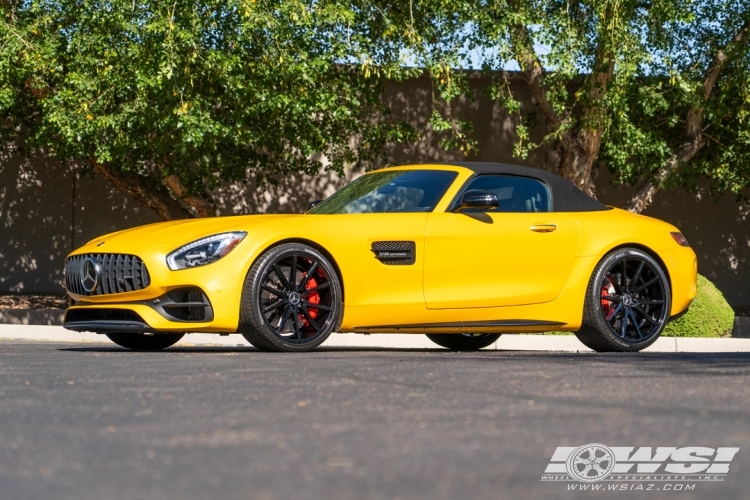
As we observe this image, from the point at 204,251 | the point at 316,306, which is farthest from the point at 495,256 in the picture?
the point at 204,251

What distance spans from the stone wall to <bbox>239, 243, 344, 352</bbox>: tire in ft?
40.3

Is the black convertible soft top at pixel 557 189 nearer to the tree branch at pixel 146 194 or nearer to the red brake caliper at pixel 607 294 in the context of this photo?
the red brake caliper at pixel 607 294

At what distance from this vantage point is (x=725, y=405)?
193 inches

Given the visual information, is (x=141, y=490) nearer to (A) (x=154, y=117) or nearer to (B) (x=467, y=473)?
(B) (x=467, y=473)

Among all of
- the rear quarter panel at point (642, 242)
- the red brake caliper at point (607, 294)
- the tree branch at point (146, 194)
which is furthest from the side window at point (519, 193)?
the tree branch at point (146, 194)

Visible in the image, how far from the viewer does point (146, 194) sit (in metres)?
19.2

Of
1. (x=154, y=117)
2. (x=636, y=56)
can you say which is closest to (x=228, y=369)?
(x=154, y=117)

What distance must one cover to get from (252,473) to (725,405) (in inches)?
89.6

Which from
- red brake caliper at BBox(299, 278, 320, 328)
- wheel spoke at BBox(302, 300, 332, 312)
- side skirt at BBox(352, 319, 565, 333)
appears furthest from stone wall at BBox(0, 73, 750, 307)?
wheel spoke at BBox(302, 300, 332, 312)

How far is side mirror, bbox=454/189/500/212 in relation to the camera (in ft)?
28.9

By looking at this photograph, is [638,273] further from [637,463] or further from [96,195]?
[96,195]

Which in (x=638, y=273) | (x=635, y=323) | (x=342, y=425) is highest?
(x=638, y=273)

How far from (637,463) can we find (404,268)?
16.6ft

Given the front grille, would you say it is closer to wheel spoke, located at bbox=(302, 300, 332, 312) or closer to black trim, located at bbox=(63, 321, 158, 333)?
black trim, located at bbox=(63, 321, 158, 333)
